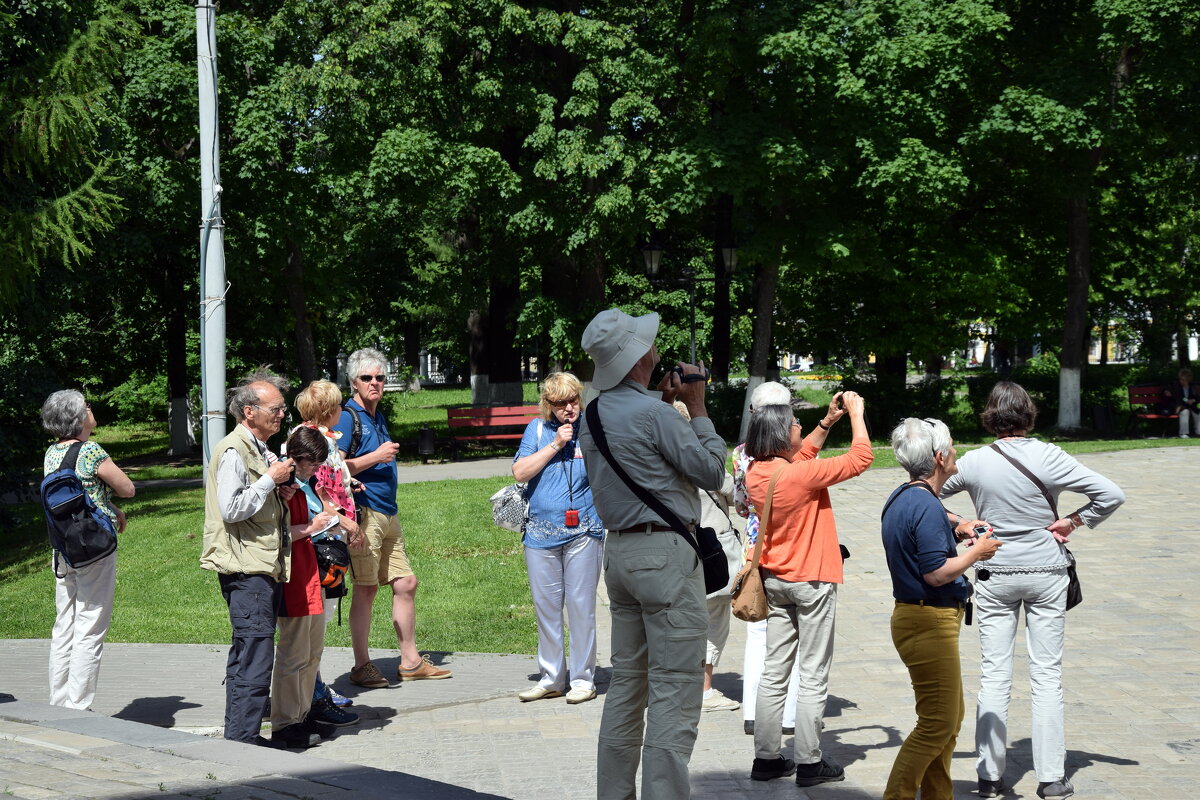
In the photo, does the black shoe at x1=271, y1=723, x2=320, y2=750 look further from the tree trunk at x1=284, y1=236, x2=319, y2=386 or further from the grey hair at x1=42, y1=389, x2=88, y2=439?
the tree trunk at x1=284, y1=236, x2=319, y2=386

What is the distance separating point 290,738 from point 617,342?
9.37 ft

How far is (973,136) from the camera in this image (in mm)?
24672

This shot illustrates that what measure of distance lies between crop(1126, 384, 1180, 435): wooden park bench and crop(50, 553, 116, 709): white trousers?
78.6ft

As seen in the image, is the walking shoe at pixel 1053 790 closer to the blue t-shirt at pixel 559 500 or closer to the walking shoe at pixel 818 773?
A: the walking shoe at pixel 818 773

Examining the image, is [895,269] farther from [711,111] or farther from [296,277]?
[296,277]

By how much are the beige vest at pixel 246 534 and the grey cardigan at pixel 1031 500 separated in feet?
10.9

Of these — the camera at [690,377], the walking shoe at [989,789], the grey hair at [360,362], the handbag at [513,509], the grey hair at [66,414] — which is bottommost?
the walking shoe at [989,789]

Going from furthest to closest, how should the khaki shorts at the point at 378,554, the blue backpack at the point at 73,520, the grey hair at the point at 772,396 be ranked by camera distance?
1. the khaki shorts at the point at 378,554
2. the blue backpack at the point at 73,520
3. the grey hair at the point at 772,396

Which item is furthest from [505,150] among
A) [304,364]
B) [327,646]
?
[327,646]

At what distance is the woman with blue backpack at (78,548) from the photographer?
22.0ft

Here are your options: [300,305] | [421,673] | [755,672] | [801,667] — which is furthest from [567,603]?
[300,305]

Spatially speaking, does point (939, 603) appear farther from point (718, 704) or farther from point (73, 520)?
point (73, 520)

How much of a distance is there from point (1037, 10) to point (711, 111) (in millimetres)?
7193

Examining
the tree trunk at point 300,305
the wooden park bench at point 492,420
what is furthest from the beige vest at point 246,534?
the tree trunk at point 300,305
